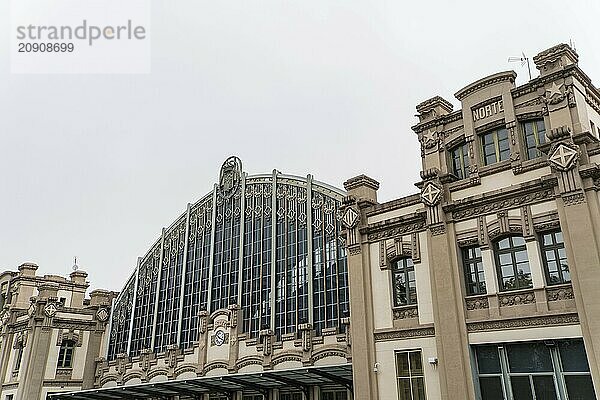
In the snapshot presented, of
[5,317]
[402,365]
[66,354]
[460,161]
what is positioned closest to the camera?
[402,365]

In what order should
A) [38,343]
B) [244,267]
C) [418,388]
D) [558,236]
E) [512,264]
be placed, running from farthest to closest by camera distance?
[38,343]
[244,267]
[418,388]
[512,264]
[558,236]

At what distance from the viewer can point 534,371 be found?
1672 centimetres

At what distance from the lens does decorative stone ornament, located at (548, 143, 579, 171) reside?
54.7ft

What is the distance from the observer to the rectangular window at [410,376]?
19016 millimetres

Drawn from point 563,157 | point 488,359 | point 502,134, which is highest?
point 502,134

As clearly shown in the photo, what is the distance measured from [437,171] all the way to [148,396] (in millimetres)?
24021

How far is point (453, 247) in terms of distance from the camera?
19203mm

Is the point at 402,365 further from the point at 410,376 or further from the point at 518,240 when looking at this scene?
the point at 518,240

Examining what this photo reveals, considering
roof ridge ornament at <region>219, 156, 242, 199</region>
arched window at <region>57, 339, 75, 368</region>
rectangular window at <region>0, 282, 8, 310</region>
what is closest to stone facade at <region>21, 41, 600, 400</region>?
roof ridge ornament at <region>219, 156, 242, 199</region>

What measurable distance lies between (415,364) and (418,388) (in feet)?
2.75

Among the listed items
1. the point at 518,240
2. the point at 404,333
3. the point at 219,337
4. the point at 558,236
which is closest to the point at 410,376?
the point at 404,333

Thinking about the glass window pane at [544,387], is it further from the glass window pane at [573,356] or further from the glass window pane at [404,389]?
the glass window pane at [404,389]

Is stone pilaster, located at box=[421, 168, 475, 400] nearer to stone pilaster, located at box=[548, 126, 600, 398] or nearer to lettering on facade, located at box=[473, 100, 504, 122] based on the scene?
lettering on facade, located at box=[473, 100, 504, 122]

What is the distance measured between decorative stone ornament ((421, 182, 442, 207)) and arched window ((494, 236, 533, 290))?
2716 mm
